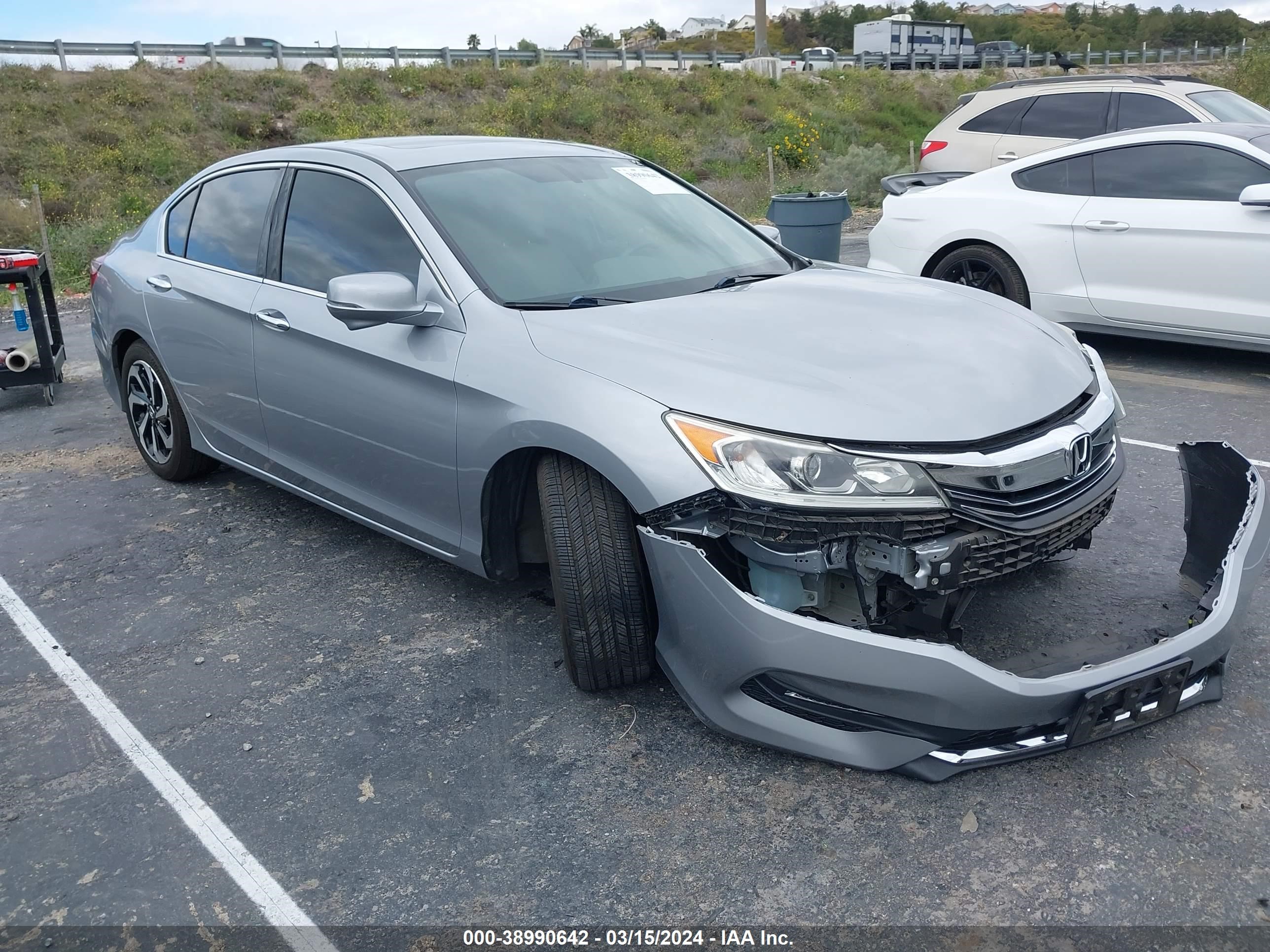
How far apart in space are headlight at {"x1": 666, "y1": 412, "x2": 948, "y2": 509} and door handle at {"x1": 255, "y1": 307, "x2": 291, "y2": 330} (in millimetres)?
2080

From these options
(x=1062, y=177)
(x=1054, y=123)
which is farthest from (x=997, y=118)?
(x=1062, y=177)

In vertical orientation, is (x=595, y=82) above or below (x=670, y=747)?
above

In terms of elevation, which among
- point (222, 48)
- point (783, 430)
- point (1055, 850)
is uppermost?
point (222, 48)

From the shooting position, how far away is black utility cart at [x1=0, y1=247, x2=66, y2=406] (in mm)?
6840

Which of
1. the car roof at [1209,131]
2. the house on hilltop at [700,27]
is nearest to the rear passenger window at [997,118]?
the car roof at [1209,131]

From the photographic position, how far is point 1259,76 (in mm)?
20016

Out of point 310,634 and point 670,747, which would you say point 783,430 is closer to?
point 670,747

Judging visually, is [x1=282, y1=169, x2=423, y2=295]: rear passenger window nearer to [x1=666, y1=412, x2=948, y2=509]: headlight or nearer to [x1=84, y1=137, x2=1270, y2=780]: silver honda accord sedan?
[x1=84, y1=137, x2=1270, y2=780]: silver honda accord sedan

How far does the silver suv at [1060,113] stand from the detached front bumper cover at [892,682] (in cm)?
696

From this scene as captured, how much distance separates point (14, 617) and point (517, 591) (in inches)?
73.3

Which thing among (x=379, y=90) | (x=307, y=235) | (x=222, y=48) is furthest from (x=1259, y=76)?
(x=222, y=48)

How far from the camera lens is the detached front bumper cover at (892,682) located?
2.49 meters

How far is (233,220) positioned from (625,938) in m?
3.51

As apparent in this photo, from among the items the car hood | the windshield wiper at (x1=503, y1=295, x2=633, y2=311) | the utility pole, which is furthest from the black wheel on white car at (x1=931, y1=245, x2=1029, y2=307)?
the utility pole
